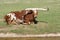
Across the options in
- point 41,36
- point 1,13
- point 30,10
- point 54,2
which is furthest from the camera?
point 54,2

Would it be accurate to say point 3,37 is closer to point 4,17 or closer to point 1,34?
point 1,34

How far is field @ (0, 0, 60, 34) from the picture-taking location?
272cm

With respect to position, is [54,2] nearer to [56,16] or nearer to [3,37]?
[56,16]

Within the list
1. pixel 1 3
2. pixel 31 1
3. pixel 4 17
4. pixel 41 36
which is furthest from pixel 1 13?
pixel 41 36

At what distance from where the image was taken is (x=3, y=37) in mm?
2588

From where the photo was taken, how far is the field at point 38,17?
2721 millimetres

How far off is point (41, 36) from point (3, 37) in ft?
1.31

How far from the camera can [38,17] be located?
312 cm

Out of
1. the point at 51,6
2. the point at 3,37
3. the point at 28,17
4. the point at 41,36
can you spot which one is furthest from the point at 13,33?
the point at 51,6

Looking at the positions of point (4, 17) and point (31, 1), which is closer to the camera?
point (4, 17)

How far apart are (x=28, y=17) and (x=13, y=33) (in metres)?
0.51

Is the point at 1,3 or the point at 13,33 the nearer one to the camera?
the point at 13,33

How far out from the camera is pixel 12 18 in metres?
3.14

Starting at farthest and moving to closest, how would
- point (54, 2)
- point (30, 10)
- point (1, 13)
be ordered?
1. point (54, 2)
2. point (1, 13)
3. point (30, 10)
